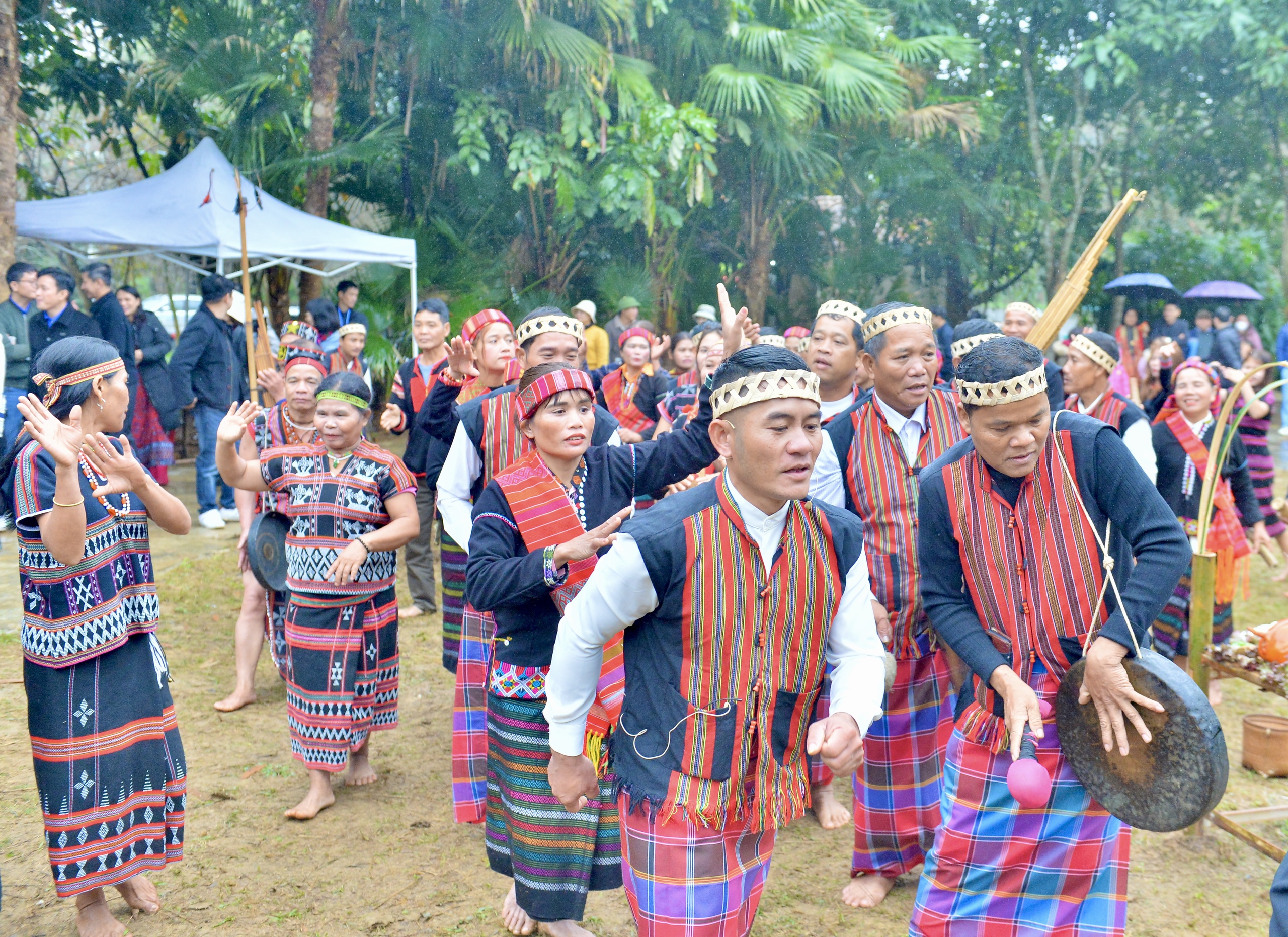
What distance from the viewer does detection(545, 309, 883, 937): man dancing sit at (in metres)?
2.39

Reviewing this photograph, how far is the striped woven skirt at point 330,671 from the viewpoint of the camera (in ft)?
14.9

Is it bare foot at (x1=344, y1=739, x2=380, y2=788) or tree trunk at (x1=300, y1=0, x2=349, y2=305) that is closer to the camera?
bare foot at (x1=344, y1=739, x2=380, y2=788)

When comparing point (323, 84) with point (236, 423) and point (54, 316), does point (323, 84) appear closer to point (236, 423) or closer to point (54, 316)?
point (54, 316)

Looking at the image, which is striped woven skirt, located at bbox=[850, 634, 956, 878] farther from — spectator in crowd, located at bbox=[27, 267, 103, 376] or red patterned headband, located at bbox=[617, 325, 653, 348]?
spectator in crowd, located at bbox=[27, 267, 103, 376]

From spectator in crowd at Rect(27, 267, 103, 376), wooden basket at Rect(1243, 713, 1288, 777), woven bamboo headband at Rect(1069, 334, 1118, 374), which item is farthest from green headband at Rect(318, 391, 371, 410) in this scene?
spectator in crowd at Rect(27, 267, 103, 376)

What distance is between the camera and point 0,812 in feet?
15.1

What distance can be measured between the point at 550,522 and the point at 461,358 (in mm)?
1912

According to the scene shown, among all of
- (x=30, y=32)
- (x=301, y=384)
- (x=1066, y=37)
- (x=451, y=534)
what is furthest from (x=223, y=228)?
(x=1066, y=37)

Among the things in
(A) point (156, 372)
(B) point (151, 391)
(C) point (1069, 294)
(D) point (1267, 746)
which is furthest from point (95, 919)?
(A) point (156, 372)

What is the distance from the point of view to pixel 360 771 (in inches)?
197

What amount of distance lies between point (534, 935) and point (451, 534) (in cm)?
141

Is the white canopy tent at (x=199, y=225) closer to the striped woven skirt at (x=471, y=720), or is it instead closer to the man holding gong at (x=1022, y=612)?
the striped woven skirt at (x=471, y=720)

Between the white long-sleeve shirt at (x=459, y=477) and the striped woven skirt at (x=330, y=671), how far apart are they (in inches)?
31.7

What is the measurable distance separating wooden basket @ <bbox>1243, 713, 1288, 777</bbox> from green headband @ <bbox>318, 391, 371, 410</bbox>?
4357 mm
